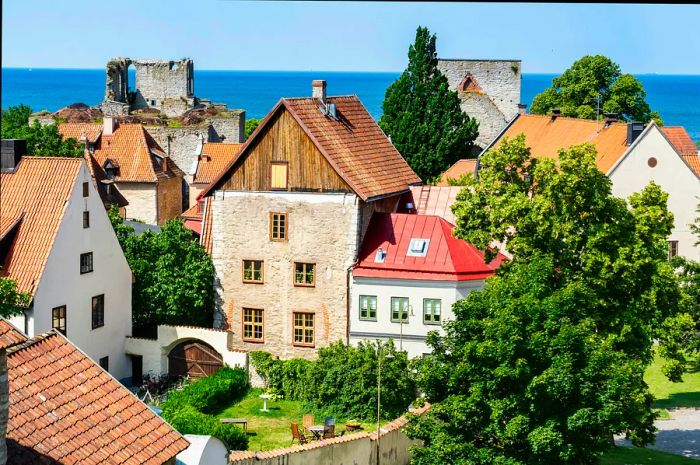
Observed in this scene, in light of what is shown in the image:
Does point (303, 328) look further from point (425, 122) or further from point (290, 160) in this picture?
point (425, 122)

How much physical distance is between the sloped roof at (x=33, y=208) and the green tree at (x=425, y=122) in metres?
28.9

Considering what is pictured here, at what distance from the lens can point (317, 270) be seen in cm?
3566

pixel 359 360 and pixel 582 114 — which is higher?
pixel 582 114

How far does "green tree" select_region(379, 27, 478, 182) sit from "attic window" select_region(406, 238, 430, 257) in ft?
80.5

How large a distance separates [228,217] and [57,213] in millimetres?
5873

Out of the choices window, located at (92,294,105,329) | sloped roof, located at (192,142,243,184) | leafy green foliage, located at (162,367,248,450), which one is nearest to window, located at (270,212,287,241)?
A: leafy green foliage, located at (162,367,248,450)

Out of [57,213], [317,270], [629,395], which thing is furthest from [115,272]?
[629,395]

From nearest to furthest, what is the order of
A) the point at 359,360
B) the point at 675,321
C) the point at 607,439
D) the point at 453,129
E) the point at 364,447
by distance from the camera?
the point at 607,439 → the point at 364,447 → the point at 675,321 → the point at 359,360 → the point at 453,129

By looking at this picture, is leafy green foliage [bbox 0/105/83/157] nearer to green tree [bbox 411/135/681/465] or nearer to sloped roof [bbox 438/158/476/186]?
sloped roof [bbox 438/158/476/186]

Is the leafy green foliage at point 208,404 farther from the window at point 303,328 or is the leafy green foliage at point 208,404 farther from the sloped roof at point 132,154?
the sloped roof at point 132,154

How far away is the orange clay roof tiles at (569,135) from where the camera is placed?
143ft

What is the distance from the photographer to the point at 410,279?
1347 inches

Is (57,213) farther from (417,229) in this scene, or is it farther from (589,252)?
(589,252)

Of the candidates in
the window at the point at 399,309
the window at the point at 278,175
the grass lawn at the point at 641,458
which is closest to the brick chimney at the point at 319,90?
the window at the point at 278,175
